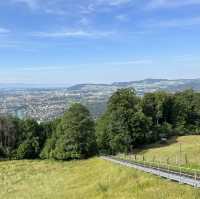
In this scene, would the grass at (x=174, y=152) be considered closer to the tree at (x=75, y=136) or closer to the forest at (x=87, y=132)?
the forest at (x=87, y=132)

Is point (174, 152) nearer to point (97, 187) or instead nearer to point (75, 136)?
point (75, 136)

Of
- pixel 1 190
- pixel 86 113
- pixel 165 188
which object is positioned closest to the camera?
pixel 165 188

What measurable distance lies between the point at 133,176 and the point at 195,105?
9198cm

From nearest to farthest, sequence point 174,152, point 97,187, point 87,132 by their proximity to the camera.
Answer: point 97,187 < point 174,152 < point 87,132

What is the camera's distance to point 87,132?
300ft

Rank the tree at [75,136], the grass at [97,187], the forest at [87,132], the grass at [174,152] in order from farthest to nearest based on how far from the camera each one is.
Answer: the forest at [87,132]
the tree at [75,136]
the grass at [174,152]
the grass at [97,187]

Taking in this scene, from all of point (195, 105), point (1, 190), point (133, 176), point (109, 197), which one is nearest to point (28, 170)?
point (1, 190)

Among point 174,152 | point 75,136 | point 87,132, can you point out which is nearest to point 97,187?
point 174,152

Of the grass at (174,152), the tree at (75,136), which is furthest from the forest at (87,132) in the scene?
the grass at (174,152)

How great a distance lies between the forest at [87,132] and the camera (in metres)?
90.2

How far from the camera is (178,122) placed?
120 meters

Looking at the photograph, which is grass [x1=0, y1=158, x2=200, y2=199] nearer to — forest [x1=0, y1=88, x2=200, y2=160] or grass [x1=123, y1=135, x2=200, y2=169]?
grass [x1=123, y1=135, x2=200, y2=169]

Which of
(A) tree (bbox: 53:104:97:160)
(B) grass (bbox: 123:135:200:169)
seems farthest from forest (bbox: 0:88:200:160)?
(B) grass (bbox: 123:135:200:169)

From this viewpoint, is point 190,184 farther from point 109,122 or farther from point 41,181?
point 109,122
